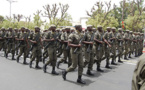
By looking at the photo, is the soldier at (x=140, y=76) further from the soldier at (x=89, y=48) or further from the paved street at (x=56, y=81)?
the soldier at (x=89, y=48)

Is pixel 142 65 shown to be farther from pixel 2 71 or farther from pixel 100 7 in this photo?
pixel 100 7

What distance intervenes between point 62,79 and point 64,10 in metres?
24.7

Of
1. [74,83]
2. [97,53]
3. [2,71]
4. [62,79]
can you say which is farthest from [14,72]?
[97,53]

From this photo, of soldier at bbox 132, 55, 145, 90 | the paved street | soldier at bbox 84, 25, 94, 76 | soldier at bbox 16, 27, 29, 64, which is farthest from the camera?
soldier at bbox 16, 27, 29, 64

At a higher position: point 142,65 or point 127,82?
point 142,65

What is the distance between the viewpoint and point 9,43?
9.73 meters

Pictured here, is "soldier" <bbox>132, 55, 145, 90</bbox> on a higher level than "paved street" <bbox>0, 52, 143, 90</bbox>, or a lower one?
higher

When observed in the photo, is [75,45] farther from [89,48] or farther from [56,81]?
[56,81]

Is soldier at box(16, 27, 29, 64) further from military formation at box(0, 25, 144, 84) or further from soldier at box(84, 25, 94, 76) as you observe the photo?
soldier at box(84, 25, 94, 76)

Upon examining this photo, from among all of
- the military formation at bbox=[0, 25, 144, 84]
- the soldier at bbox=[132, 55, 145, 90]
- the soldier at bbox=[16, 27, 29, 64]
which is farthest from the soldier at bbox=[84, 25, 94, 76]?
the soldier at bbox=[132, 55, 145, 90]

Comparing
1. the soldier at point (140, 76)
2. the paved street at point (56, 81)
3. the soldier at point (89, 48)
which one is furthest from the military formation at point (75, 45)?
the soldier at point (140, 76)

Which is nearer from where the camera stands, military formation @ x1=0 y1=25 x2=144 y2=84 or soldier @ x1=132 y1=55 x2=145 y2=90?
soldier @ x1=132 y1=55 x2=145 y2=90

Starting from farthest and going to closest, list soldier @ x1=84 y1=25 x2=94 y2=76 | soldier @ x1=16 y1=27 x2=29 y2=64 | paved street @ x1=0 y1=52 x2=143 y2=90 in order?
soldier @ x1=16 y1=27 x2=29 y2=64 < soldier @ x1=84 y1=25 x2=94 y2=76 < paved street @ x1=0 y1=52 x2=143 y2=90

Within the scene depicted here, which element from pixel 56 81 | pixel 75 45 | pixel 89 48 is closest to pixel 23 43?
pixel 56 81
